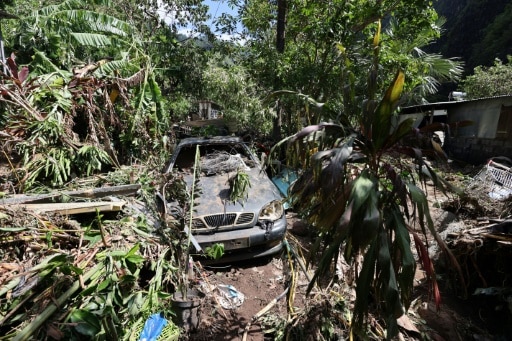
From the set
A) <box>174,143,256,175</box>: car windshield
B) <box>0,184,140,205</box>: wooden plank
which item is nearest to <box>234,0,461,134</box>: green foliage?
<box>174,143,256,175</box>: car windshield

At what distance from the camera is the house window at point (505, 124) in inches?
399

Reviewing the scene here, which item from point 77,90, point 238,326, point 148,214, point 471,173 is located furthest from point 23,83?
point 471,173

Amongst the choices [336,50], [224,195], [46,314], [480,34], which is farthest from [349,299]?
[480,34]

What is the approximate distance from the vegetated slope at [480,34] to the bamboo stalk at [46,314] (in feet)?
123

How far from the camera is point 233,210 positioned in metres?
4.09

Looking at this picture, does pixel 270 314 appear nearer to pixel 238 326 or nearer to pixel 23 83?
pixel 238 326

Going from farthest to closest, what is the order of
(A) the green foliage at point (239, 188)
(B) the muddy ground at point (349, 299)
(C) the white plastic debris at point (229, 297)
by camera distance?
(A) the green foliage at point (239, 188) → (C) the white plastic debris at point (229, 297) → (B) the muddy ground at point (349, 299)

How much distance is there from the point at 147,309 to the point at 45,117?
12.8 ft

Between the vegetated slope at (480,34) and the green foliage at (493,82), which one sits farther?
the vegetated slope at (480,34)

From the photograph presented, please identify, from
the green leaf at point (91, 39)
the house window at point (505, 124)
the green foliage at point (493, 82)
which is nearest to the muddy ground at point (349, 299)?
the green leaf at point (91, 39)

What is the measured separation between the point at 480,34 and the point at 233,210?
4214cm

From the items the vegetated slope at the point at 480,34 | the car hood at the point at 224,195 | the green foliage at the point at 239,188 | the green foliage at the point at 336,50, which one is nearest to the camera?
the car hood at the point at 224,195

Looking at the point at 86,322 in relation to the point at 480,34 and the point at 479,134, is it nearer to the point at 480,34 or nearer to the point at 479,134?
the point at 479,134

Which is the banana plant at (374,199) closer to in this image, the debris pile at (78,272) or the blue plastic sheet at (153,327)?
the blue plastic sheet at (153,327)
